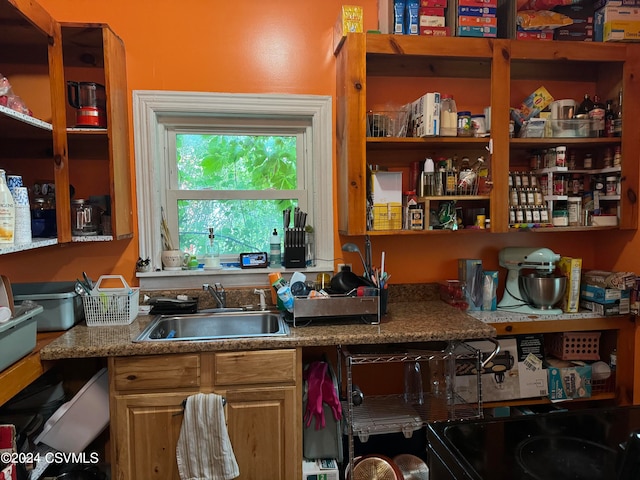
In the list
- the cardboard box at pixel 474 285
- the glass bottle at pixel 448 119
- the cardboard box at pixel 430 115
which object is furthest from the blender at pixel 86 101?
the cardboard box at pixel 474 285

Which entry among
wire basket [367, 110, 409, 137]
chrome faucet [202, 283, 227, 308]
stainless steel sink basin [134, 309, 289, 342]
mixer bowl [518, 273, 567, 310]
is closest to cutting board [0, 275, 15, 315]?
stainless steel sink basin [134, 309, 289, 342]

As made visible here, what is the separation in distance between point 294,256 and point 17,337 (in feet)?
A: 4.07

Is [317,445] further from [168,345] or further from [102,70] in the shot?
[102,70]


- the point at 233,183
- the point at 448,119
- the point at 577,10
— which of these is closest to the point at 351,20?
the point at 448,119

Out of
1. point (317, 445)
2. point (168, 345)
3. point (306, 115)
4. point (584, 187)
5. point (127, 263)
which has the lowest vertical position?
point (317, 445)

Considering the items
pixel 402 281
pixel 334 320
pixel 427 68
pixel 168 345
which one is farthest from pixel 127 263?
pixel 427 68

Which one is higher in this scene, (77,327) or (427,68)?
(427,68)

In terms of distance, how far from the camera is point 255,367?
1.72 m

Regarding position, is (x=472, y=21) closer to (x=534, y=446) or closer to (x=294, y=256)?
(x=294, y=256)

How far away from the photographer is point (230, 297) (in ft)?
7.30

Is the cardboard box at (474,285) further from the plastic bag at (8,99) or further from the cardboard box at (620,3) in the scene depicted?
the plastic bag at (8,99)

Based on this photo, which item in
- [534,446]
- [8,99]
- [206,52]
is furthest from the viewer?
[206,52]

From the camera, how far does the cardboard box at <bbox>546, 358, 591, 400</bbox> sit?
87.7 inches

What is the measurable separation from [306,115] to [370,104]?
1.17 feet
